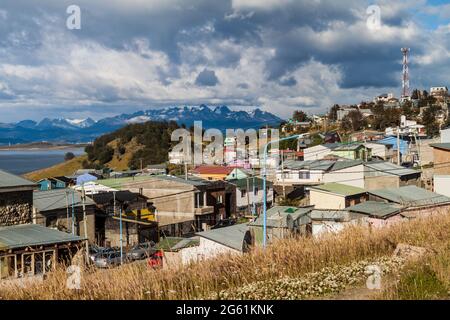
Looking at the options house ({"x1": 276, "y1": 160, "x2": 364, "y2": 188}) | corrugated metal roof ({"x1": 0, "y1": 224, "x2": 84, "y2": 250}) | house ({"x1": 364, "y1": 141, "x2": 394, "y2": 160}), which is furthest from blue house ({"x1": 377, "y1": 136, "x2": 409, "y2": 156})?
corrugated metal roof ({"x1": 0, "y1": 224, "x2": 84, "y2": 250})

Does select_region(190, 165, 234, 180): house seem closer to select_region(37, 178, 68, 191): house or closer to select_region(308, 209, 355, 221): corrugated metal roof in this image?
select_region(37, 178, 68, 191): house

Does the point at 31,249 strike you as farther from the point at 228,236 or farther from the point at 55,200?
the point at 55,200

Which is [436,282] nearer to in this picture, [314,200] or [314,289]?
[314,289]

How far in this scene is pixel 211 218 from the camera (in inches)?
1515

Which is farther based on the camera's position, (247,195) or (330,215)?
(247,195)

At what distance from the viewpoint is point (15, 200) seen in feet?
65.6

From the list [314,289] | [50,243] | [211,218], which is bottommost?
[211,218]

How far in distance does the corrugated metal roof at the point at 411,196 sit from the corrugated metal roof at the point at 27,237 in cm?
1487

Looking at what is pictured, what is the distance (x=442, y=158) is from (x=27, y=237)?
22883 mm

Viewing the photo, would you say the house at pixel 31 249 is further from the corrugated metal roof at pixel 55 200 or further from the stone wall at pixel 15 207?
the corrugated metal roof at pixel 55 200

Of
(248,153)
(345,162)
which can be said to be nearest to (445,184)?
(345,162)

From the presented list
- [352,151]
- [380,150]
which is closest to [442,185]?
[352,151]

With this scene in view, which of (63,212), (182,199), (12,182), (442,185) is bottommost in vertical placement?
(182,199)

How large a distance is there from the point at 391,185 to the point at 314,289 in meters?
33.0
